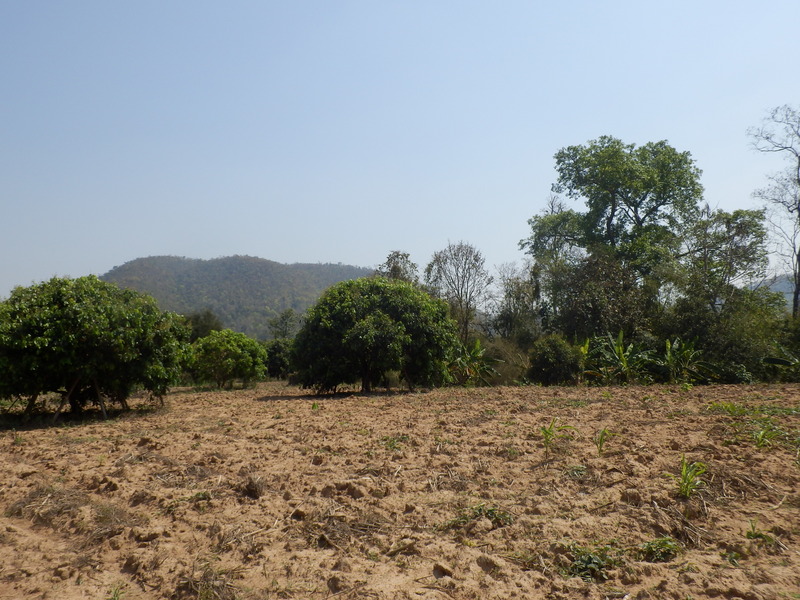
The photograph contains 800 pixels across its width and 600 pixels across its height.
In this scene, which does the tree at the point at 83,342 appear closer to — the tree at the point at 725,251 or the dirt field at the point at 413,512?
the dirt field at the point at 413,512

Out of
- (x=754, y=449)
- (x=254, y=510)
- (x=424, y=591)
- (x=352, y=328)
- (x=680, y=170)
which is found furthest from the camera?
(x=680, y=170)

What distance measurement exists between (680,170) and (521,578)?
29990mm

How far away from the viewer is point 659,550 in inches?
154

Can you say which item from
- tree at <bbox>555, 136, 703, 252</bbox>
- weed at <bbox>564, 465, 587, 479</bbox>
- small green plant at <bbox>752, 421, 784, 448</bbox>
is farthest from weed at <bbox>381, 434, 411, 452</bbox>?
tree at <bbox>555, 136, 703, 252</bbox>

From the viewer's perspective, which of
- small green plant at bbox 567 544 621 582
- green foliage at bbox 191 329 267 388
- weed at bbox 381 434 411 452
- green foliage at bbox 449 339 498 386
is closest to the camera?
small green plant at bbox 567 544 621 582

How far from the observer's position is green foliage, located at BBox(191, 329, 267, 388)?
18.8m

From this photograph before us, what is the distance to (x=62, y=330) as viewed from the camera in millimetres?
9172

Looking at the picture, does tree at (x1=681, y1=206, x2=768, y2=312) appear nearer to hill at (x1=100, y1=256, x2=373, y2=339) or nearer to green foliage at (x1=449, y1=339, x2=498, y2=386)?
green foliage at (x1=449, y1=339, x2=498, y2=386)

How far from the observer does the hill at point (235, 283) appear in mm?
84500

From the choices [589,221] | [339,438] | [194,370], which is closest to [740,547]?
[339,438]

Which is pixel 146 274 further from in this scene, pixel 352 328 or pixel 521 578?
pixel 521 578

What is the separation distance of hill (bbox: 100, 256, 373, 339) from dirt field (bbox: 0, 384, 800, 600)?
69350mm

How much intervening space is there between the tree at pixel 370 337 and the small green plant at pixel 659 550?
9.83 m

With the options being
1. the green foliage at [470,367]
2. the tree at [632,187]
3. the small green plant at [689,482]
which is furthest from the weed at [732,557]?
the tree at [632,187]
